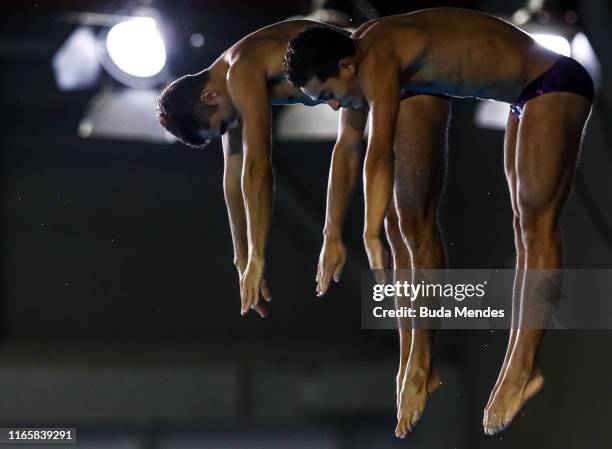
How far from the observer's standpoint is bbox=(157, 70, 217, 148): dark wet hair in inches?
124

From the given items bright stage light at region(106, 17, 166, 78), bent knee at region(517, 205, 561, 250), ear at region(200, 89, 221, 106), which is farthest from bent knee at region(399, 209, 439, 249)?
bright stage light at region(106, 17, 166, 78)

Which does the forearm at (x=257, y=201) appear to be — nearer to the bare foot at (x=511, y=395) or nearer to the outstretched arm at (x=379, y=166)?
the outstretched arm at (x=379, y=166)

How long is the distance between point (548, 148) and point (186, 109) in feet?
3.68

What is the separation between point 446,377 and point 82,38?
269cm

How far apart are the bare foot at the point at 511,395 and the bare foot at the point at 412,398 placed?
0.84ft

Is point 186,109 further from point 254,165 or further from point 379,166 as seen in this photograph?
point 379,166

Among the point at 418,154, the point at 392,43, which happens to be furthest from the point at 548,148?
the point at 392,43

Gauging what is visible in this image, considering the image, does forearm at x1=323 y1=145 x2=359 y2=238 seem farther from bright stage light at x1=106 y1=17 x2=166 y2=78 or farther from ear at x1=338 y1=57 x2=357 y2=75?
bright stage light at x1=106 y1=17 x2=166 y2=78

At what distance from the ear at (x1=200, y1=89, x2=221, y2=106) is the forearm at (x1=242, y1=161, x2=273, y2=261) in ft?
0.98

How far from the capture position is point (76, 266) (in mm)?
6066

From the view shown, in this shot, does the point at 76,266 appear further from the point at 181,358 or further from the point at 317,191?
the point at 317,191

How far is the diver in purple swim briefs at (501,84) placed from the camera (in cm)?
276

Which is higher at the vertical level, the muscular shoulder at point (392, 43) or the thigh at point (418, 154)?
the muscular shoulder at point (392, 43)

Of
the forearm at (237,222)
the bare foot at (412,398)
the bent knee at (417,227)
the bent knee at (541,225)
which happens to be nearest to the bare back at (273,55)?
the forearm at (237,222)
